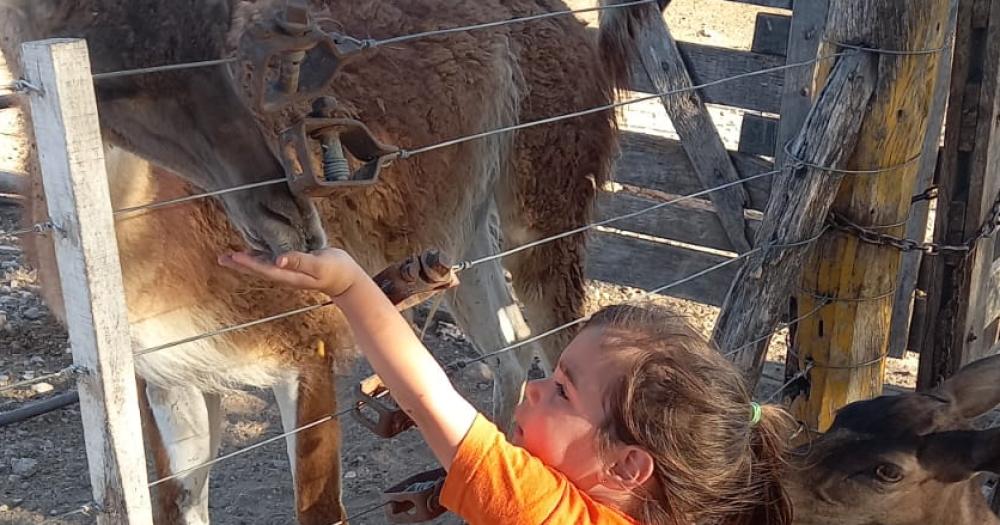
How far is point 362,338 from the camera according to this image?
65.8 inches

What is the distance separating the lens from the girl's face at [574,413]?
1732 mm

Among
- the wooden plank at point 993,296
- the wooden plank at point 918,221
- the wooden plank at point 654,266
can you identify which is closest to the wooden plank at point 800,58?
the wooden plank at point 918,221

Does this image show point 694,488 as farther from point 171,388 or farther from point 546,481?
point 171,388

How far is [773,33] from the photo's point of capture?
4738 mm

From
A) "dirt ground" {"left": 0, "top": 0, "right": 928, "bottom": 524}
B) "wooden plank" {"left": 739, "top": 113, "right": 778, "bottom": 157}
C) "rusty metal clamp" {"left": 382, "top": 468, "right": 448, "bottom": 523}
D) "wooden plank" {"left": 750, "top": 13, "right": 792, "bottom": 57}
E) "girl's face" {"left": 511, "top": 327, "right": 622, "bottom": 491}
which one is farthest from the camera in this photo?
"wooden plank" {"left": 739, "top": 113, "right": 778, "bottom": 157}

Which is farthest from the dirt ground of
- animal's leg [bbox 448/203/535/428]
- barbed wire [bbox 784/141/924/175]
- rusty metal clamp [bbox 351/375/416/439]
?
barbed wire [bbox 784/141/924/175]

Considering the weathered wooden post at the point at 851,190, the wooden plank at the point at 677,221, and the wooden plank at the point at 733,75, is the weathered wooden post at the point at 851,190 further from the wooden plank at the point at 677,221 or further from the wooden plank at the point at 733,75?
the wooden plank at the point at 677,221

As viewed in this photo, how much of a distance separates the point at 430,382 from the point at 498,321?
2639 mm

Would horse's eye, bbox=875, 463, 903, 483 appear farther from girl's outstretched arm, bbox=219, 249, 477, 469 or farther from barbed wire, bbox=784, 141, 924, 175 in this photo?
girl's outstretched arm, bbox=219, 249, 477, 469

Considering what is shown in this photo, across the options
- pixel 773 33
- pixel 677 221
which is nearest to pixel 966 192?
pixel 773 33

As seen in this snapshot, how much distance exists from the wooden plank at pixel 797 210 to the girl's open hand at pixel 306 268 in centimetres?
144

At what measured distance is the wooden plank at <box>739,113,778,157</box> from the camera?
4891 millimetres

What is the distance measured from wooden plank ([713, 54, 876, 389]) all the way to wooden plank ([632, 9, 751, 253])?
73.7 inches

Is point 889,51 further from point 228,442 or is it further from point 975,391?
point 228,442
